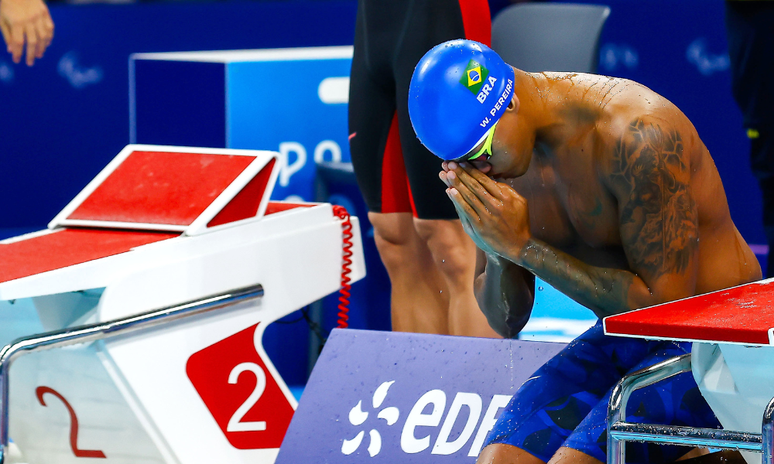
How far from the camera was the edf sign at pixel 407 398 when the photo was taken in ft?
7.36

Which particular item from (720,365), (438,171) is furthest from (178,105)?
(720,365)

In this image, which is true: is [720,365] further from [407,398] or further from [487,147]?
[407,398]

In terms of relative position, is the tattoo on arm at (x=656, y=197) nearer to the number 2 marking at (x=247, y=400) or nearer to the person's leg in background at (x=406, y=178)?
the person's leg in background at (x=406, y=178)

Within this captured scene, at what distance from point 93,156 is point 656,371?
15.3 ft

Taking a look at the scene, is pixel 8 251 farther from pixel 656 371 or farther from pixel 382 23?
pixel 656 371

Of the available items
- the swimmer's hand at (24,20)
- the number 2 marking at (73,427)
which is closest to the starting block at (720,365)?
the number 2 marking at (73,427)

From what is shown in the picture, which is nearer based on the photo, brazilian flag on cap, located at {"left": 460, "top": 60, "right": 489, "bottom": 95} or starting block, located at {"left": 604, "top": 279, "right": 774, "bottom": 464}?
starting block, located at {"left": 604, "top": 279, "right": 774, "bottom": 464}

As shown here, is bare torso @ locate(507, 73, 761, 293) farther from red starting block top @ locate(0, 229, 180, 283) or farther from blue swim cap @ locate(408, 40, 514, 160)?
red starting block top @ locate(0, 229, 180, 283)

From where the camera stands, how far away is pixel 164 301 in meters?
2.47

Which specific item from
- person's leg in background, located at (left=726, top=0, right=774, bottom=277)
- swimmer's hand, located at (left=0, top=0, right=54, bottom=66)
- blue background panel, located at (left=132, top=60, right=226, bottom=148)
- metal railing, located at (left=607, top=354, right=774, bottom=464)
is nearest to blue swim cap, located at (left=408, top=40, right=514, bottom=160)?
metal railing, located at (left=607, top=354, right=774, bottom=464)

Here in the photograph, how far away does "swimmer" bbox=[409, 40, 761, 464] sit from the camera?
1717mm

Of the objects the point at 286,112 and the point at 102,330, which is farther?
the point at 286,112

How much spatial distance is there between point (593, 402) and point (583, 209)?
1.29 feet

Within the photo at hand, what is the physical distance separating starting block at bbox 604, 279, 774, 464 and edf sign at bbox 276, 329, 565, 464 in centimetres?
65
